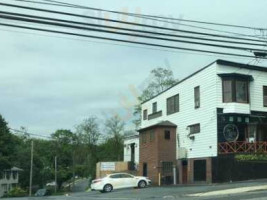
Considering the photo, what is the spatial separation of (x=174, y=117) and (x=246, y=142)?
1003 centimetres

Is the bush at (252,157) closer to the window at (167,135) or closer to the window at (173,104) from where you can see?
the window at (167,135)

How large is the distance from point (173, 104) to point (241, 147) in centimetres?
1101

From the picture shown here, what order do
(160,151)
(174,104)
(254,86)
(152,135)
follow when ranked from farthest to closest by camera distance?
1. (174,104)
2. (152,135)
3. (160,151)
4. (254,86)

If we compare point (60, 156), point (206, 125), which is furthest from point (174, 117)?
point (60, 156)

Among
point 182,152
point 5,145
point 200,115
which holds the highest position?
point 200,115

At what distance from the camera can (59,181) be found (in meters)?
101

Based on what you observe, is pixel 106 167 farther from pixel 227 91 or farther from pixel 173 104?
pixel 227 91

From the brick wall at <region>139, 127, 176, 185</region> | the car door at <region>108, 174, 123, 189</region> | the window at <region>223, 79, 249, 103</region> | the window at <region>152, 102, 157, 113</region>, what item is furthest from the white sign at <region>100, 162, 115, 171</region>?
the window at <region>223, 79, 249, 103</region>

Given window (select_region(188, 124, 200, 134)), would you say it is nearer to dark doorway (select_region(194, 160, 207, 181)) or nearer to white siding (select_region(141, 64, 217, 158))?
white siding (select_region(141, 64, 217, 158))

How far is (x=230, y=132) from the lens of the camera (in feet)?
131

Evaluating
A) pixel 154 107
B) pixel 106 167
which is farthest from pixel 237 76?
pixel 106 167

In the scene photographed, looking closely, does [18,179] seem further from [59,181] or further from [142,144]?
[142,144]

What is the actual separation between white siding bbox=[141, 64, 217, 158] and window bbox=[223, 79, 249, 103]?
0.94 metres

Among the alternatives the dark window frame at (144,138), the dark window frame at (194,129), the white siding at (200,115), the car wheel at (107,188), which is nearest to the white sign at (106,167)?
the dark window frame at (144,138)
